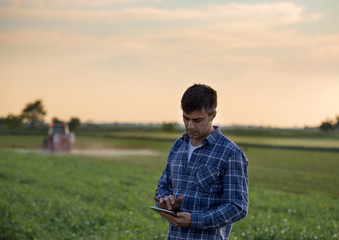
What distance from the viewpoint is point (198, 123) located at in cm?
276

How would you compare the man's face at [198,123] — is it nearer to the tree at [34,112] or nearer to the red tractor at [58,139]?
the red tractor at [58,139]

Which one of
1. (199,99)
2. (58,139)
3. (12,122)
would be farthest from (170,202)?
(12,122)

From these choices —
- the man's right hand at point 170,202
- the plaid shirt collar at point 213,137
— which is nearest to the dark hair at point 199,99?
the plaid shirt collar at point 213,137

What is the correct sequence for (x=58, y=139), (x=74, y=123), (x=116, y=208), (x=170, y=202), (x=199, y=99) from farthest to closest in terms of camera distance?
1. (x=74, y=123)
2. (x=58, y=139)
3. (x=116, y=208)
4. (x=170, y=202)
5. (x=199, y=99)

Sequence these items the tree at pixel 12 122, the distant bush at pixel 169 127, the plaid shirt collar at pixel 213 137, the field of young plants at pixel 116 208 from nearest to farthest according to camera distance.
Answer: the plaid shirt collar at pixel 213 137, the field of young plants at pixel 116 208, the distant bush at pixel 169 127, the tree at pixel 12 122

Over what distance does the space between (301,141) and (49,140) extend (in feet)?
75.3

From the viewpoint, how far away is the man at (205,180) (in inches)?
107

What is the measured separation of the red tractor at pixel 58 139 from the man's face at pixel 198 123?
1179 inches

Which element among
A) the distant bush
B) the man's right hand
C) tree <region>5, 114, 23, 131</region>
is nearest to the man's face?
the man's right hand

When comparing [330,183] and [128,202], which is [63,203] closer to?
[128,202]

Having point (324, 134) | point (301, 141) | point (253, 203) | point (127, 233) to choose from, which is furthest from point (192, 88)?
point (324, 134)

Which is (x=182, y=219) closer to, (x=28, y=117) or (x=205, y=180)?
(x=205, y=180)

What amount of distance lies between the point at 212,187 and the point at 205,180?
0.24 ft

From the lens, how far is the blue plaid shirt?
2721 millimetres
